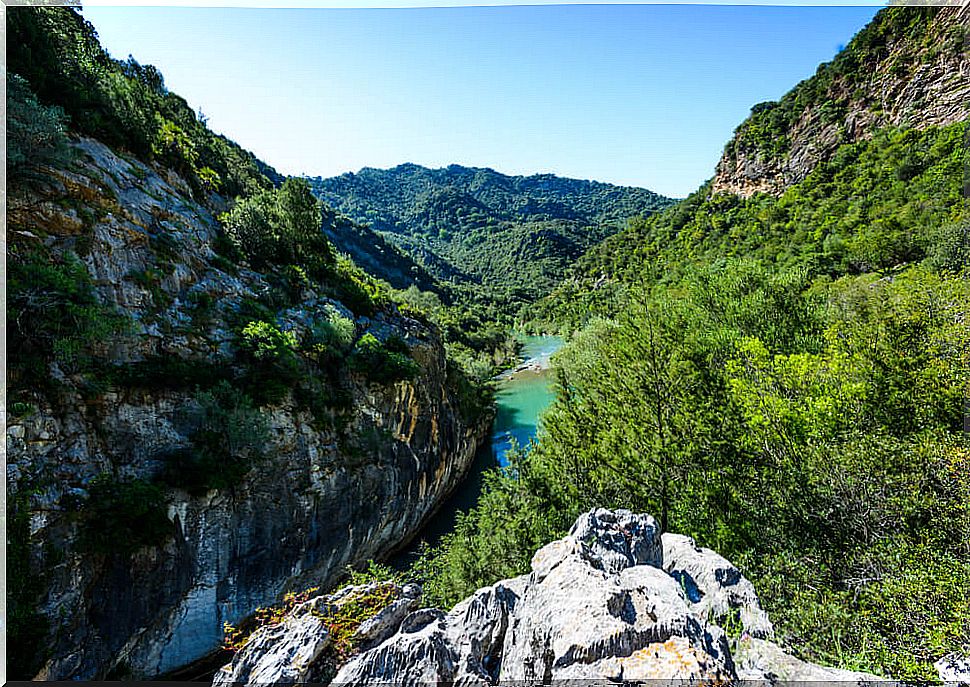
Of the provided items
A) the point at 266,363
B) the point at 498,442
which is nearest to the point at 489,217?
the point at 498,442

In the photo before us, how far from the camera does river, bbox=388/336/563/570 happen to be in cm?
1123

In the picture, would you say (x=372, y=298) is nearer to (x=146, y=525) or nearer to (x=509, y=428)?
(x=146, y=525)

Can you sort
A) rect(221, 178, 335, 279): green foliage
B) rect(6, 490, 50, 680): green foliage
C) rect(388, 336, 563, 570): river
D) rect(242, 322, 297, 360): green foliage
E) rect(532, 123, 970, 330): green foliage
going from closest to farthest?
rect(6, 490, 50, 680): green foliage < rect(242, 322, 297, 360): green foliage < rect(221, 178, 335, 279): green foliage < rect(388, 336, 563, 570): river < rect(532, 123, 970, 330): green foliage

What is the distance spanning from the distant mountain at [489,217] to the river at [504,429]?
91.4ft

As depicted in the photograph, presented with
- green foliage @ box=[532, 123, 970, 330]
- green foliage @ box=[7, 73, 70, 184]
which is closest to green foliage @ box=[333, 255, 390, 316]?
green foliage @ box=[7, 73, 70, 184]

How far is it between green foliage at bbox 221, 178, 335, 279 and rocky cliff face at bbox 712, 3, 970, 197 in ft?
68.1

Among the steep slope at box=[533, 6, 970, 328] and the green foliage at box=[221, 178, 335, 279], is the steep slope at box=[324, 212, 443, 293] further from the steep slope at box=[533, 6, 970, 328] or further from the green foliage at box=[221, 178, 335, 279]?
the green foliage at box=[221, 178, 335, 279]

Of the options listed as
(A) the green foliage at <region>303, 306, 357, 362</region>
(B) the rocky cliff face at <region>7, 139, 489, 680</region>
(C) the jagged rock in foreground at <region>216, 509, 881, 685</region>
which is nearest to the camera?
(C) the jagged rock in foreground at <region>216, 509, 881, 685</region>

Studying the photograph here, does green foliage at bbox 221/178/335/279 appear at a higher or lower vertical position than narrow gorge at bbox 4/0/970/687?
higher

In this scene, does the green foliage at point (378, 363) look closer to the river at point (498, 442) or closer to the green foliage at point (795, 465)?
the river at point (498, 442)

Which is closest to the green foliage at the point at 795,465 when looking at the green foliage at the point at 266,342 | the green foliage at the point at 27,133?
the green foliage at the point at 266,342

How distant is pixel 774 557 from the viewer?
3826 mm

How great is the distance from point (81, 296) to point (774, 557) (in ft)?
28.9

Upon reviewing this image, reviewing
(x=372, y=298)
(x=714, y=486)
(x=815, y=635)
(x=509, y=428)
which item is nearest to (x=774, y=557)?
(x=714, y=486)
